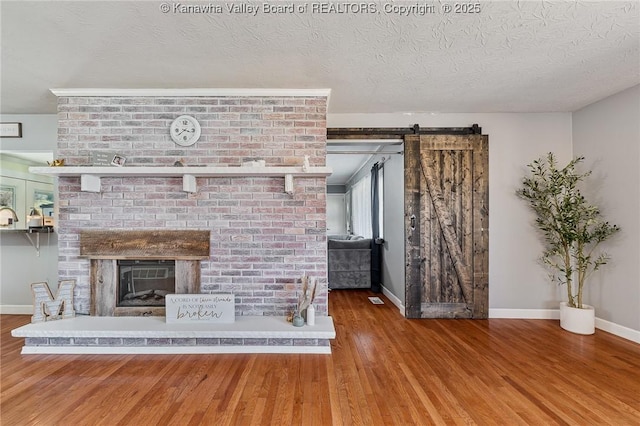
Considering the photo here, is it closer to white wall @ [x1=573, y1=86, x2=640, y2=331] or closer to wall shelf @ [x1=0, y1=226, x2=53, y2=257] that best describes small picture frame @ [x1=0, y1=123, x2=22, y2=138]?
wall shelf @ [x1=0, y1=226, x2=53, y2=257]

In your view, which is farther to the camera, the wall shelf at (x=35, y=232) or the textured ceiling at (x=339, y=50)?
the wall shelf at (x=35, y=232)

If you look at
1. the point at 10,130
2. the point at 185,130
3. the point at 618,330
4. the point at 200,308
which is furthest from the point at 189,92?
the point at 618,330

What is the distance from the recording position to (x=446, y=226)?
3.55 meters

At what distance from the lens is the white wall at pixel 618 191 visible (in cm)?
286

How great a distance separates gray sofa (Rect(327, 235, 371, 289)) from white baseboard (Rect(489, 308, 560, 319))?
6.20 ft

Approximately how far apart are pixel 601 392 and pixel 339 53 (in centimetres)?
291

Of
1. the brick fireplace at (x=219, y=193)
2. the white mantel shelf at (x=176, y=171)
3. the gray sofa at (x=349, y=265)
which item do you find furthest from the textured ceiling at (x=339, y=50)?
the gray sofa at (x=349, y=265)

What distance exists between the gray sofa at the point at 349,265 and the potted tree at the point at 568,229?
92.5 inches

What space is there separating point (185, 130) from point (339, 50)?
1614 mm

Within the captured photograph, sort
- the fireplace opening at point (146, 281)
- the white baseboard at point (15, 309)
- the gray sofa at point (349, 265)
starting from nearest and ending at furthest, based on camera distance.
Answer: the fireplace opening at point (146, 281) → the white baseboard at point (15, 309) → the gray sofa at point (349, 265)

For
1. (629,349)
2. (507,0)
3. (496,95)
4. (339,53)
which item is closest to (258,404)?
(339,53)

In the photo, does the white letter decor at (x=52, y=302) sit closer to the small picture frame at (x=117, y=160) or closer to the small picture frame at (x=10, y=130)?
the small picture frame at (x=117, y=160)

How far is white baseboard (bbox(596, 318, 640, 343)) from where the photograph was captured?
9.29ft

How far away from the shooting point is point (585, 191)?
3.35 metres
